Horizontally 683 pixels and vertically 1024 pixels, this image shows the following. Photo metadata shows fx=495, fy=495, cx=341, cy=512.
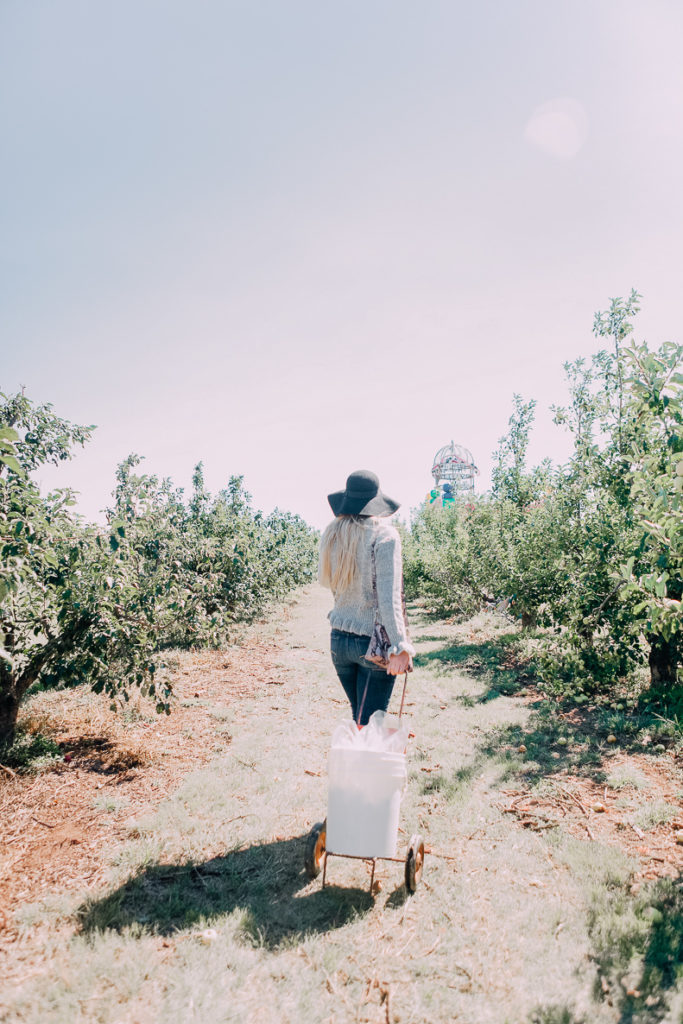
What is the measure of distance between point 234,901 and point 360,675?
1429mm

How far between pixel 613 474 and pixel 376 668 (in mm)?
4450

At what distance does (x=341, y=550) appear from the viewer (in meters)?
3.29

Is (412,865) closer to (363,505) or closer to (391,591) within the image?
(391,591)

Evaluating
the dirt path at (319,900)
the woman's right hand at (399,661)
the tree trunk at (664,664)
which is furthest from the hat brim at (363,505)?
the tree trunk at (664,664)

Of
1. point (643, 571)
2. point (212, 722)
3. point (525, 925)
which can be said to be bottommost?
point (212, 722)

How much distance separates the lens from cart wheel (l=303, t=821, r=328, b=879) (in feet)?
9.68

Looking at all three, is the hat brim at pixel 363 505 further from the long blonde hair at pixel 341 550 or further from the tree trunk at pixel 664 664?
the tree trunk at pixel 664 664

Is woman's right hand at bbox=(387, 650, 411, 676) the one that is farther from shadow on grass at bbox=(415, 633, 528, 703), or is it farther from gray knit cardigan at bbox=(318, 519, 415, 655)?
shadow on grass at bbox=(415, 633, 528, 703)

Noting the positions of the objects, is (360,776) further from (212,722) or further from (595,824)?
(212,722)

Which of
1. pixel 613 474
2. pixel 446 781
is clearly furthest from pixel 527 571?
pixel 446 781

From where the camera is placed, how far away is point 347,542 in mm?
3291

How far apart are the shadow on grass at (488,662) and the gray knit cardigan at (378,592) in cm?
431

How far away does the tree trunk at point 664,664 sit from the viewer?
5723 millimetres

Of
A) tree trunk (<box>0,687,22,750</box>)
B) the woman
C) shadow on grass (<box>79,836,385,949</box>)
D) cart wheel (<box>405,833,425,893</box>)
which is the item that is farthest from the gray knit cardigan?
tree trunk (<box>0,687,22,750</box>)
